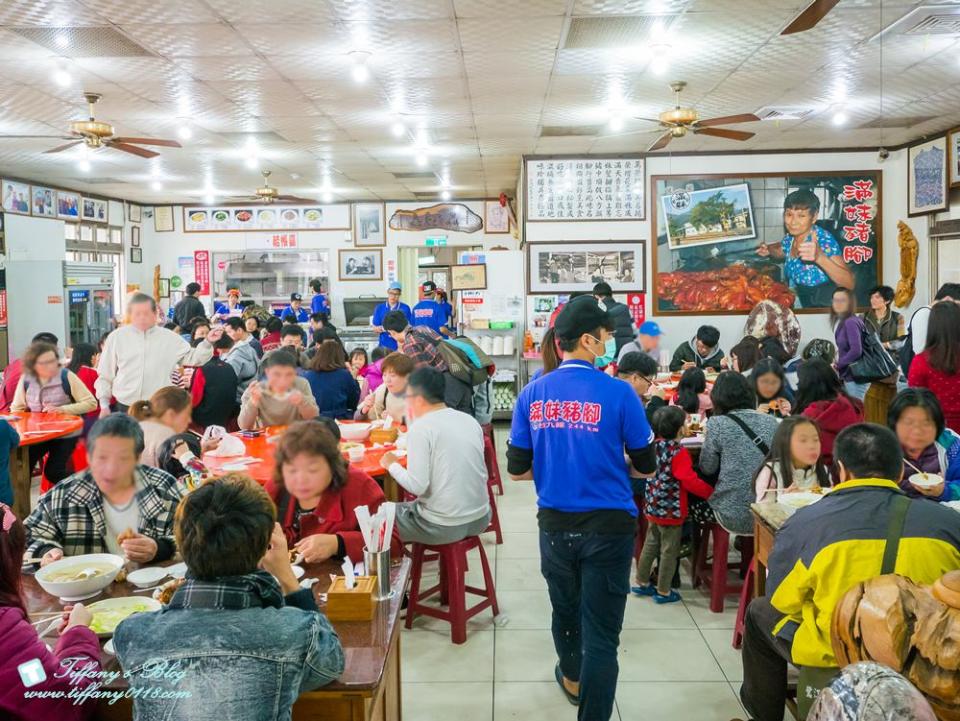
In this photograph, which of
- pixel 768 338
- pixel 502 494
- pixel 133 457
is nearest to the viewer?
pixel 133 457

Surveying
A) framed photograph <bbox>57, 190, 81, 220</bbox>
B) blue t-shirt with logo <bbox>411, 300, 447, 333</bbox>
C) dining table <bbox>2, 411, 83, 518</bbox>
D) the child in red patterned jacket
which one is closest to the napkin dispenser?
the child in red patterned jacket

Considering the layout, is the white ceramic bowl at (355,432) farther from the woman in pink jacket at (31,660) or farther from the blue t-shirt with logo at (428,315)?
the blue t-shirt with logo at (428,315)

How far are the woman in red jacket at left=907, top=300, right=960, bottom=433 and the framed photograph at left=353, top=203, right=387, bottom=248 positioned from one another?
11.6 meters

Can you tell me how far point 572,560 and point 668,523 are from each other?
156 centimetres

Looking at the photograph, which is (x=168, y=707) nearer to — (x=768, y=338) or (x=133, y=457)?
(x=133, y=457)

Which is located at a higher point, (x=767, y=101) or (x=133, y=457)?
(x=767, y=101)

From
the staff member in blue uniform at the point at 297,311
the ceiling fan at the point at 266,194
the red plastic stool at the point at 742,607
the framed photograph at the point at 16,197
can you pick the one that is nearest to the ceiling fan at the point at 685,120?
the red plastic stool at the point at 742,607

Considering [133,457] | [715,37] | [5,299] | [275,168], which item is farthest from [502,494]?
→ [5,299]

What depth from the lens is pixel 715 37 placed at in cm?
546

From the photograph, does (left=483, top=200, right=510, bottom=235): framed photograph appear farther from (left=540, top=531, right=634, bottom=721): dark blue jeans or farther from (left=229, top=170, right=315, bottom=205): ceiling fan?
(left=540, top=531, right=634, bottom=721): dark blue jeans

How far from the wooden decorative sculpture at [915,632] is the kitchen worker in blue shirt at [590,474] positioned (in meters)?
1.15

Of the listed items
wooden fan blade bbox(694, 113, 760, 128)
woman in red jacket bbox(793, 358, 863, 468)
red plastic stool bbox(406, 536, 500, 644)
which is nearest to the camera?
red plastic stool bbox(406, 536, 500, 644)

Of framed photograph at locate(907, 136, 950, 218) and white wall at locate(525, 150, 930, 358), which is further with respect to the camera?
white wall at locate(525, 150, 930, 358)

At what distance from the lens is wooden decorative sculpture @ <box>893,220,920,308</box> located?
927 cm
